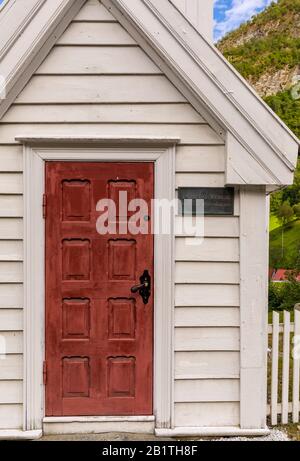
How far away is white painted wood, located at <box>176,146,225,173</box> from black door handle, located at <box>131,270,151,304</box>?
3.33 ft

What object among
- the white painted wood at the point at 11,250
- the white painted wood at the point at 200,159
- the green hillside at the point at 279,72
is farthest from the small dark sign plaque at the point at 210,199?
the green hillside at the point at 279,72

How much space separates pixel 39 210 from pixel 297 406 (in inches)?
128

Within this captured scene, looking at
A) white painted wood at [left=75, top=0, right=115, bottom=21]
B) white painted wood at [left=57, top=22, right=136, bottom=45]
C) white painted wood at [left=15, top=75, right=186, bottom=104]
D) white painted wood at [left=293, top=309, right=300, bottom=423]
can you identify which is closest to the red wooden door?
white painted wood at [left=15, top=75, right=186, bottom=104]

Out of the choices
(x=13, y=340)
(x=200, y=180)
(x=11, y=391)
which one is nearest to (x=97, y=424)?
(x=11, y=391)

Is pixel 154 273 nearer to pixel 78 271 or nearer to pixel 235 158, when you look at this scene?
pixel 78 271

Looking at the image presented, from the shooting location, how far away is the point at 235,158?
3.84 m

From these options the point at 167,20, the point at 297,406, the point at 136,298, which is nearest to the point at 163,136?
the point at 167,20

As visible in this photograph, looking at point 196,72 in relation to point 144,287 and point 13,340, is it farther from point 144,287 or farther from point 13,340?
point 13,340

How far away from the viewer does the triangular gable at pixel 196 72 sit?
3703mm

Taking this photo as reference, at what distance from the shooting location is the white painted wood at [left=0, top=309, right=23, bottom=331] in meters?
3.97

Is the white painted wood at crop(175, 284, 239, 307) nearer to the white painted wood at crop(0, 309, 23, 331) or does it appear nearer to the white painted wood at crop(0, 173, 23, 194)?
the white painted wood at crop(0, 309, 23, 331)

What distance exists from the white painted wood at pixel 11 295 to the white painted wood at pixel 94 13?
8.02 ft

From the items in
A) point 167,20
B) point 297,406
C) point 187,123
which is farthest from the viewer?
point 297,406

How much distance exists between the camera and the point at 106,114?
12.9 ft
